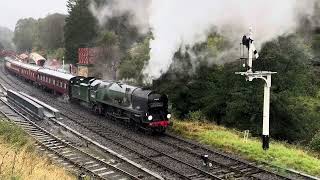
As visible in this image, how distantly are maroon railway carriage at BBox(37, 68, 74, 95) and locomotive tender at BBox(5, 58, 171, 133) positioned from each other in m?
0.10

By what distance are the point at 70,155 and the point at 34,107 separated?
1012cm

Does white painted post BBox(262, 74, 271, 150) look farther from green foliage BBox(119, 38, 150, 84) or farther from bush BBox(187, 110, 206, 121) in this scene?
green foliage BBox(119, 38, 150, 84)

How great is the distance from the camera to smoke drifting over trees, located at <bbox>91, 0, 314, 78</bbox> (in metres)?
17.0

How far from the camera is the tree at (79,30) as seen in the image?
5697 cm

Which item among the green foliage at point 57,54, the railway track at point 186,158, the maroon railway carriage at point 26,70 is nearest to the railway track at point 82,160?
the railway track at point 186,158

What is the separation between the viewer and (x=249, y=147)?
1766 cm

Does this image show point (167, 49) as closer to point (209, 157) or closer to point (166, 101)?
point (166, 101)

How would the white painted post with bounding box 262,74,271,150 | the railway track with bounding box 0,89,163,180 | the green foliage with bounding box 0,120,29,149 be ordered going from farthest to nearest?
the white painted post with bounding box 262,74,271,150
the green foliage with bounding box 0,120,29,149
the railway track with bounding box 0,89,163,180

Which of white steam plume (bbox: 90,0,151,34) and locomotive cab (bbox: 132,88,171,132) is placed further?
white steam plume (bbox: 90,0,151,34)

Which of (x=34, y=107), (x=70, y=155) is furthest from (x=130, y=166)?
(x=34, y=107)

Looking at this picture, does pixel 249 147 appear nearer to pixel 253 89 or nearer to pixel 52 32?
pixel 253 89

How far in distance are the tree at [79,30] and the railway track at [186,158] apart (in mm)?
35833

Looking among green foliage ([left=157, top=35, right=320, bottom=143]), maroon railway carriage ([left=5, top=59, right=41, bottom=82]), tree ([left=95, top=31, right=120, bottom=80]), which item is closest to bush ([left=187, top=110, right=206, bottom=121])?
green foliage ([left=157, top=35, right=320, bottom=143])

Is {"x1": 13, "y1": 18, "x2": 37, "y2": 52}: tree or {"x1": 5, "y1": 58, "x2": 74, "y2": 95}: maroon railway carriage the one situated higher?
{"x1": 13, "y1": 18, "x2": 37, "y2": 52}: tree
